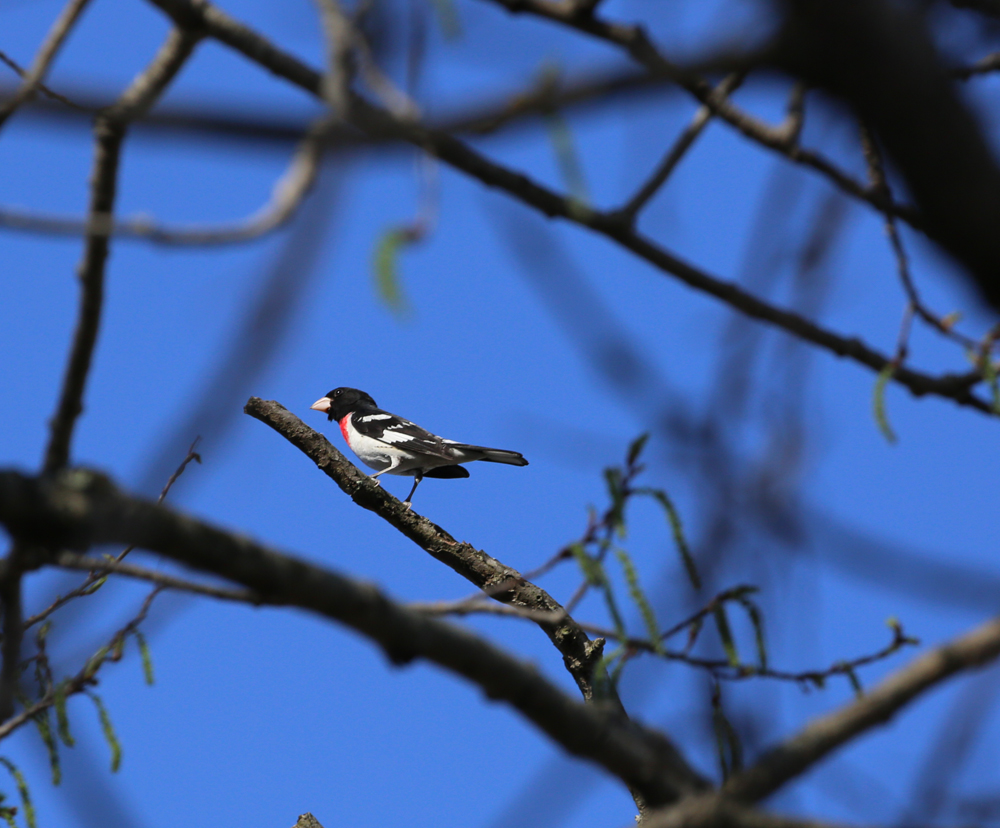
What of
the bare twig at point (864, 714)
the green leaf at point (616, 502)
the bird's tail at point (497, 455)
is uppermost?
the bird's tail at point (497, 455)

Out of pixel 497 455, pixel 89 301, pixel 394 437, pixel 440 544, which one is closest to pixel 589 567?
pixel 89 301

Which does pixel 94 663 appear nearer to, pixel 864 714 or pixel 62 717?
pixel 62 717

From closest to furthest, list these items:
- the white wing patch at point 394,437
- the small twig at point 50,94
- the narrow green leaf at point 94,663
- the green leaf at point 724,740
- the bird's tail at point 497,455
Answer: the small twig at point 50,94 < the green leaf at point 724,740 < the narrow green leaf at point 94,663 < the bird's tail at point 497,455 < the white wing patch at point 394,437

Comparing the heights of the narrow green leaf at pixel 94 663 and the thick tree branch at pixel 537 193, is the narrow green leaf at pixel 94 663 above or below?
below

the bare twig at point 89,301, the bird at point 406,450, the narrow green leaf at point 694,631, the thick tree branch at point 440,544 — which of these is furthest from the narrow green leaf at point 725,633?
the bird at point 406,450

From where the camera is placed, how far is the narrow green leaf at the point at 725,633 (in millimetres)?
1850

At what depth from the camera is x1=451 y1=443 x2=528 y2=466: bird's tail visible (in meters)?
7.81

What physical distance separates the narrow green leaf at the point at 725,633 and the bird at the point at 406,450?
5.88 m

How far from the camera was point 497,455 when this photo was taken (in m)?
7.86

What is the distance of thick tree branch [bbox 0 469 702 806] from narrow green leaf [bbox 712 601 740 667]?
0.80 ft

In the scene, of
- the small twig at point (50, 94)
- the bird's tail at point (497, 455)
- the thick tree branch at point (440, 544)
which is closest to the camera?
the small twig at point (50, 94)

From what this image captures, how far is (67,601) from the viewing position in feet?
9.06

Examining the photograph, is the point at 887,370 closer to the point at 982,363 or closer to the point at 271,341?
the point at 982,363

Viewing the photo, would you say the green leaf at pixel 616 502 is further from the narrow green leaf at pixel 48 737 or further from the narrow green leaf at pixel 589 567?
the narrow green leaf at pixel 48 737
